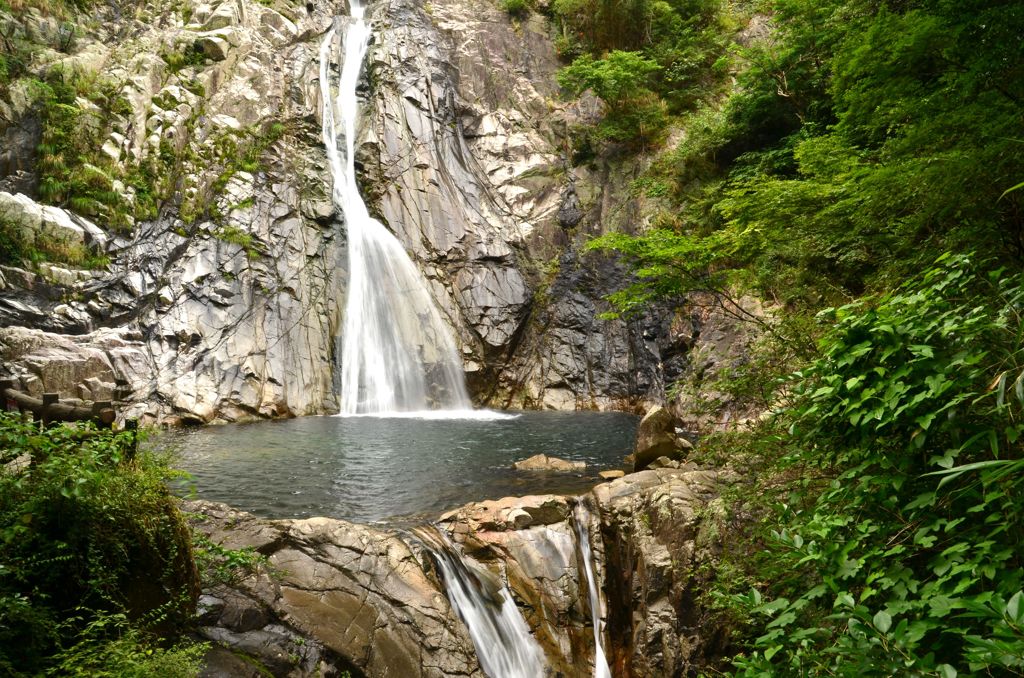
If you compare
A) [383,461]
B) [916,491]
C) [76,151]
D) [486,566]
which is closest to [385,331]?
[383,461]

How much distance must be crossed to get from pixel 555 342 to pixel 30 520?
61.6ft

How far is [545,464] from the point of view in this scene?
420 inches

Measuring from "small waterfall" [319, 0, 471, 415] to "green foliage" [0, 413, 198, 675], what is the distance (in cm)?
1481

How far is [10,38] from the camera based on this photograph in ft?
57.8

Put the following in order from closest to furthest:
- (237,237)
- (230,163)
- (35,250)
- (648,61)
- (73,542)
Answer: (73,542) → (35,250) → (237,237) → (230,163) → (648,61)

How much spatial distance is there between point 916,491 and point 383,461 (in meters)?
9.97

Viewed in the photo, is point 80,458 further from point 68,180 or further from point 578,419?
point 68,180

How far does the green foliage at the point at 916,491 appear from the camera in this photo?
6.65ft

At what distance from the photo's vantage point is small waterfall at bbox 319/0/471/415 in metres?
19.5

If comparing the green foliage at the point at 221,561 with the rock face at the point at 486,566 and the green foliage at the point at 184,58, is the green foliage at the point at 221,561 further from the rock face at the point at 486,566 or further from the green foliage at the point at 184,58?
the green foliage at the point at 184,58

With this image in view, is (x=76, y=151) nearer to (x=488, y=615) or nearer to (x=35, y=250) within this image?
(x=35, y=250)

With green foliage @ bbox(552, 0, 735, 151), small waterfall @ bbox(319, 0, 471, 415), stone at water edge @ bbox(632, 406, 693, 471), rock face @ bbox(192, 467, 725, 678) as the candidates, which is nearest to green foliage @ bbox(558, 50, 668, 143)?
green foliage @ bbox(552, 0, 735, 151)

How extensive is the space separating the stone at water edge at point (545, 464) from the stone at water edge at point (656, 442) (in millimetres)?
1171

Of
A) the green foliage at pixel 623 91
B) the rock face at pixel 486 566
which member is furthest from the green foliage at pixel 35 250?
the green foliage at pixel 623 91
